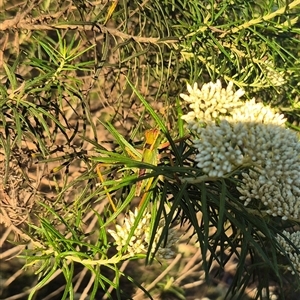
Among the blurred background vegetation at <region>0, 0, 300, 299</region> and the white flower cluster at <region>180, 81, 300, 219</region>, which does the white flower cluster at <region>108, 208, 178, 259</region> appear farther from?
the white flower cluster at <region>180, 81, 300, 219</region>

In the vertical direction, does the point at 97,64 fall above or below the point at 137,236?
above

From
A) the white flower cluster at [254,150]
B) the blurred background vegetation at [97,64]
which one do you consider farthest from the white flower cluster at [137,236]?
the white flower cluster at [254,150]

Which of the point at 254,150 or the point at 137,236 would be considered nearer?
the point at 254,150

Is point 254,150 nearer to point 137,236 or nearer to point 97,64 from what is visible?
point 137,236

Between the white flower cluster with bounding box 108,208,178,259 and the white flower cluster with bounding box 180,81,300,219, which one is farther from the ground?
the white flower cluster with bounding box 180,81,300,219

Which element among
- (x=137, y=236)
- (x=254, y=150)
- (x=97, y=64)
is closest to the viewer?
(x=254, y=150)

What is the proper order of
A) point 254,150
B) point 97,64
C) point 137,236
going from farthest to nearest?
point 97,64 → point 137,236 → point 254,150

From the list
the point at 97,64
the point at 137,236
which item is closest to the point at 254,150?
the point at 137,236

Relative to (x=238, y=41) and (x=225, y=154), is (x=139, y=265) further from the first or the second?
(x=225, y=154)

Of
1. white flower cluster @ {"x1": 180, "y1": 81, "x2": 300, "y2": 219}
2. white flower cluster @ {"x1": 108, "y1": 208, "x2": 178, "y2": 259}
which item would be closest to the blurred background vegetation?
white flower cluster @ {"x1": 108, "y1": 208, "x2": 178, "y2": 259}

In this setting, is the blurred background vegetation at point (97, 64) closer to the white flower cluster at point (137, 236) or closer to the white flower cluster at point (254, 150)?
the white flower cluster at point (137, 236)
